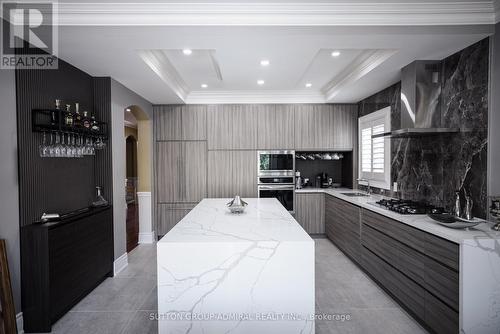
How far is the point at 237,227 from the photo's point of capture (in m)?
2.11

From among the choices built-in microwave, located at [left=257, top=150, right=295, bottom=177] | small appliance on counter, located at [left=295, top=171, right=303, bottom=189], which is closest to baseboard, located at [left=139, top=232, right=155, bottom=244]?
built-in microwave, located at [left=257, top=150, right=295, bottom=177]

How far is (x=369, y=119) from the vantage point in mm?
4285

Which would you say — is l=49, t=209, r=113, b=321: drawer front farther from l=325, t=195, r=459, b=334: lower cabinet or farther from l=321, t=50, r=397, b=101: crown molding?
l=321, t=50, r=397, b=101: crown molding

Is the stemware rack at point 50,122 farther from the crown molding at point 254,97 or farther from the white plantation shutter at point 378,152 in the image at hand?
the white plantation shutter at point 378,152

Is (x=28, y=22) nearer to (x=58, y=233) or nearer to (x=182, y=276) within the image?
(x=58, y=233)

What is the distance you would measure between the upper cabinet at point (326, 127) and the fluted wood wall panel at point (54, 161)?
318cm

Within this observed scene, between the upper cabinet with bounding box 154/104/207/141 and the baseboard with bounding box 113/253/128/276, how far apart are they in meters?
2.15

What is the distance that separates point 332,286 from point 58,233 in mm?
2867

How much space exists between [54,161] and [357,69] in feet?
12.0

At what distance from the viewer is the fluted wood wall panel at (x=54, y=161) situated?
86.1 inches

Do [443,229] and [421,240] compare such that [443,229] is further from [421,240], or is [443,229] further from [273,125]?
[273,125]

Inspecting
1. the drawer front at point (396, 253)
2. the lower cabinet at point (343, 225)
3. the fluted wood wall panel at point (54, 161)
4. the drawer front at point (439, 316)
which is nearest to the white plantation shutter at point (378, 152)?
the lower cabinet at point (343, 225)

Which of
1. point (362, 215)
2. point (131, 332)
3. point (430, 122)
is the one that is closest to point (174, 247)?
point (131, 332)

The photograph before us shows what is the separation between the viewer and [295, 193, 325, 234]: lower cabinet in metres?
4.68
